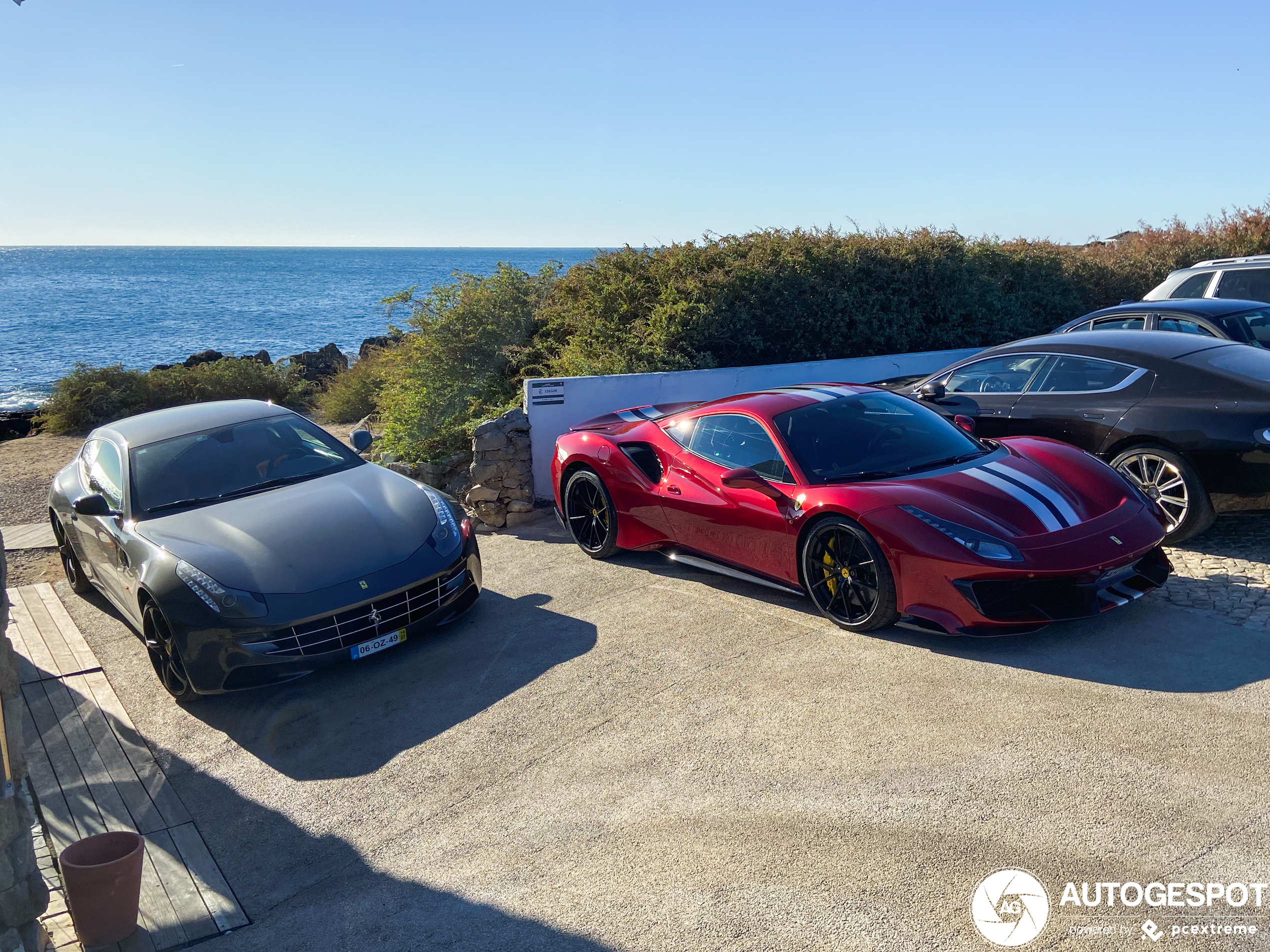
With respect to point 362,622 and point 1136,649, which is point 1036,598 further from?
point 362,622

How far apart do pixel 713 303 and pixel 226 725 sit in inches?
300

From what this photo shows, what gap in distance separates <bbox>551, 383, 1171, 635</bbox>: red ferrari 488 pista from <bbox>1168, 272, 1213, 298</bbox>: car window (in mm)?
7240

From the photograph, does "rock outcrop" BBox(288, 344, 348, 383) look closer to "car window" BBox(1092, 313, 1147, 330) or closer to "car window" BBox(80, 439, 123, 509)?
"car window" BBox(80, 439, 123, 509)

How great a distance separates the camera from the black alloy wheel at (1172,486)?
21.9 ft

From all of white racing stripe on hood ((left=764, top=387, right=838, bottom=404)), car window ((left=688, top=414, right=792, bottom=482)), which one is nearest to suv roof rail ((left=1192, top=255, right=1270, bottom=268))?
white racing stripe on hood ((left=764, top=387, right=838, bottom=404))

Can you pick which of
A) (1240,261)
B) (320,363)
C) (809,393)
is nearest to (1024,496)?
(809,393)

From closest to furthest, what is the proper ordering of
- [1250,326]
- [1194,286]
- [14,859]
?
[14,859] → [1250,326] → [1194,286]

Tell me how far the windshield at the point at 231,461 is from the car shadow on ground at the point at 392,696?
1.47 meters

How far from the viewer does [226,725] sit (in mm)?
5555

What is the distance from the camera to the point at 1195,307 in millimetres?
9281

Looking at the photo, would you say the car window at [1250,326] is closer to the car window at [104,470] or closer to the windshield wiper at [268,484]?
the windshield wiper at [268,484]

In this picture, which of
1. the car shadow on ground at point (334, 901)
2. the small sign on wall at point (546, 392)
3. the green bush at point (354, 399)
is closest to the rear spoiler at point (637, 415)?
the small sign on wall at point (546, 392)

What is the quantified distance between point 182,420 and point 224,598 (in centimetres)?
228

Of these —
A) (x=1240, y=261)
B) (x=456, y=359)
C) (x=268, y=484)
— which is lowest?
(x=268, y=484)
